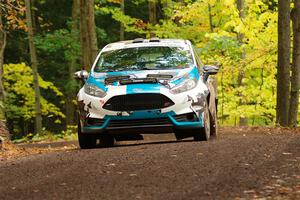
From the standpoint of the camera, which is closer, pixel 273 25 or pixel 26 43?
pixel 273 25

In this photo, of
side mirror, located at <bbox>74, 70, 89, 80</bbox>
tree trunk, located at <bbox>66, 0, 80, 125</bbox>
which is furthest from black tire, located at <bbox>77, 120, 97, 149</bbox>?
tree trunk, located at <bbox>66, 0, 80, 125</bbox>

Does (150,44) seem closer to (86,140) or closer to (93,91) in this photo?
(93,91)

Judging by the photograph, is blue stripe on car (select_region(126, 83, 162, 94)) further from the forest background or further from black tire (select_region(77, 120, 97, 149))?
the forest background

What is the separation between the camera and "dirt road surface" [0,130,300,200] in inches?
230

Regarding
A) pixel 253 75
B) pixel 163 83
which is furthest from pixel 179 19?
pixel 163 83

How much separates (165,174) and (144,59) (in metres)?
4.92

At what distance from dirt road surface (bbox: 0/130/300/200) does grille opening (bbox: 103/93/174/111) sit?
1.17 meters

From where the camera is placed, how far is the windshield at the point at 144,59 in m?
11.2

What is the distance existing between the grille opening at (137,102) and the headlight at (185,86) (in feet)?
0.60

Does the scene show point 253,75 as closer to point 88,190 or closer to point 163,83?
point 163,83

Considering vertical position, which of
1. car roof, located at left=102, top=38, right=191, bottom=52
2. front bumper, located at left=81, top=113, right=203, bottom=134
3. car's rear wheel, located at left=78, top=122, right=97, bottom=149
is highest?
car roof, located at left=102, top=38, right=191, bottom=52

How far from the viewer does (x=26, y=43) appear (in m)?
34.4

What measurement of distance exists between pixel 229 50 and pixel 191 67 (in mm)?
12305

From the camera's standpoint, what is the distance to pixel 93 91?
10625mm
